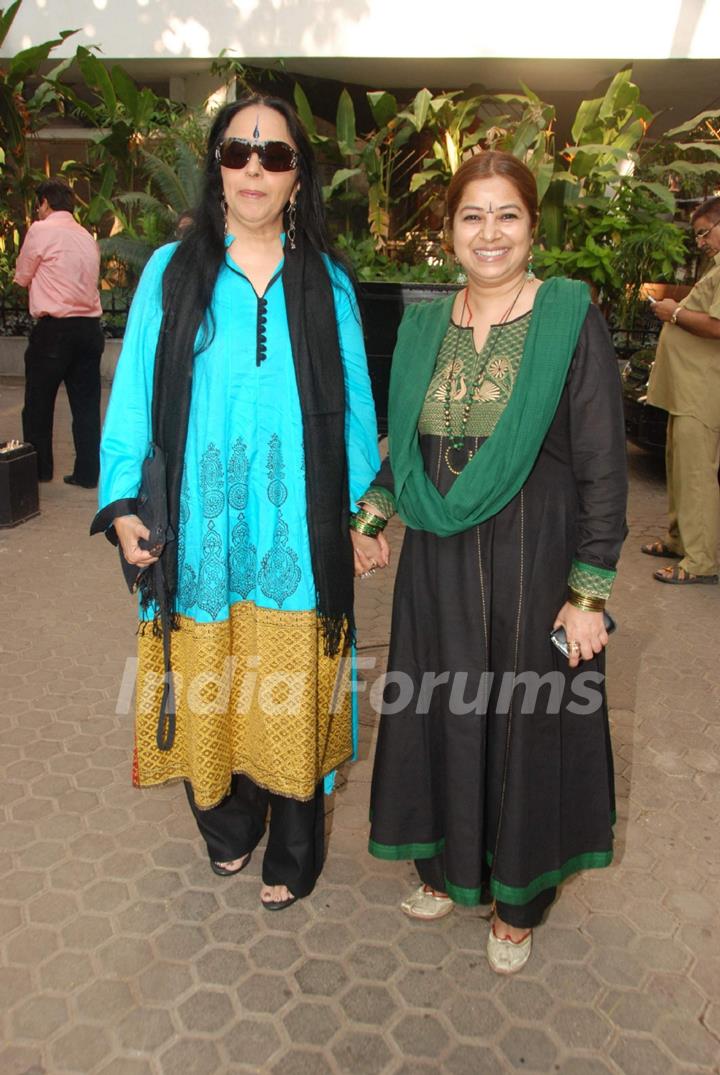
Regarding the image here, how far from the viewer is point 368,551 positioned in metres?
2.43

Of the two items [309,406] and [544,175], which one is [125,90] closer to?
[544,175]

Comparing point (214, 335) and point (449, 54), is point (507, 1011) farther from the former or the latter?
point (449, 54)

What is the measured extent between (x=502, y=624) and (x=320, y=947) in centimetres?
106

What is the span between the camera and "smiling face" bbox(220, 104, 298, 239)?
7.09 ft

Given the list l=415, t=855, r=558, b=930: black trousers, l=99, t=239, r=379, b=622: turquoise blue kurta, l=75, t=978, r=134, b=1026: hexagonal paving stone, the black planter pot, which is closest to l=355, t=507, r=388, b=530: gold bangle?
l=99, t=239, r=379, b=622: turquoise blue kurta

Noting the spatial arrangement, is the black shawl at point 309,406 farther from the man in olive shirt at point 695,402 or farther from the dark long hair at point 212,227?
the man in olive shirt at point 695,402

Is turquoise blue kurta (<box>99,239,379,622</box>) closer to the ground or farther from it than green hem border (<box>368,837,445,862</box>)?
farther from it

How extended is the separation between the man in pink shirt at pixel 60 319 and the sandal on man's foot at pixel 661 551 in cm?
413

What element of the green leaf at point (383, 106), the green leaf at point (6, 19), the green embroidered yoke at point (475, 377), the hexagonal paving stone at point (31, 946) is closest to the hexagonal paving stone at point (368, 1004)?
the hexagonal paving stone at point (31, 946)

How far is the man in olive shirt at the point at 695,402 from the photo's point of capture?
197 inches

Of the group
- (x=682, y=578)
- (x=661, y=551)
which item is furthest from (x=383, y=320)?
(x=682, y=578)

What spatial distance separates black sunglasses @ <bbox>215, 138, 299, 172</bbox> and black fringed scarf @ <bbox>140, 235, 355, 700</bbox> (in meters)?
0.22

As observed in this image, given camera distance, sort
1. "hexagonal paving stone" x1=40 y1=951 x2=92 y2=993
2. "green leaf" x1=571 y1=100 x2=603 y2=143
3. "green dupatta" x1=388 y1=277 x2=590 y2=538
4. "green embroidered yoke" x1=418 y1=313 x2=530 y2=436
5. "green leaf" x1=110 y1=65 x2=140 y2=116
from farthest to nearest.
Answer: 1. "green leaf" x1=110 y1=65 x2=140 y2=116
2. "green leaf" x1=571 y1=100 x2=603 y2=143
3. "hexagonal paving stone" x1=40 y1=951 x2=92 y2=993
4. "green embroidered yoke" x1=418 y1=313 x2=530 y2=436
5. "green dupatta" x1=388 y1=277 x2=590 y2=538

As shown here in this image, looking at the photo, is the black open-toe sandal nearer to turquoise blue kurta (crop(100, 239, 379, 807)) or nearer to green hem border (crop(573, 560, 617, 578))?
turquoise blue kurta (crop(100, 239, 379, 807))
